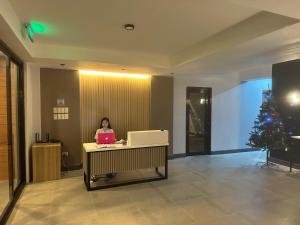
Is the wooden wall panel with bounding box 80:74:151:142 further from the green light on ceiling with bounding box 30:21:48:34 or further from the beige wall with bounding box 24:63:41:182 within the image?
the green light on ceiling with bounding box 30:21:48:34

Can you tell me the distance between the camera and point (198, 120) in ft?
22.9

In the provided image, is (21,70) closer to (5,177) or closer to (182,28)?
(5,177)

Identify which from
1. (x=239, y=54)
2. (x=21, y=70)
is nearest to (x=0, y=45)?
(x=21, y=70)

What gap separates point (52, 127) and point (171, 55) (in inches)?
131

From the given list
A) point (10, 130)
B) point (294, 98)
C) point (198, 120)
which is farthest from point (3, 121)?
point (294, 98)

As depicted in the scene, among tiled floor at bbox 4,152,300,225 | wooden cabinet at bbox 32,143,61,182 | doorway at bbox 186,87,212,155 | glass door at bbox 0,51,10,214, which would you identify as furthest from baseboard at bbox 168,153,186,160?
glass door at bbox 0,51,10,214

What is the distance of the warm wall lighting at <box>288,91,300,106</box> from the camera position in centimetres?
545

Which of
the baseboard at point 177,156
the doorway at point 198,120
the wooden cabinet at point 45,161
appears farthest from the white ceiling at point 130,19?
the baseboard at point 177,156

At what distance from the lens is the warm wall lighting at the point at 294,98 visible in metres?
5.45

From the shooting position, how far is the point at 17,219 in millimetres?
3055

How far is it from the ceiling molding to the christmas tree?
2.90 metres

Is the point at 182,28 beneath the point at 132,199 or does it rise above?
above

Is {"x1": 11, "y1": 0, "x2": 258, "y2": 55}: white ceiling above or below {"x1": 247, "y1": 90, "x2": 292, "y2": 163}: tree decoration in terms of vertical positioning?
above

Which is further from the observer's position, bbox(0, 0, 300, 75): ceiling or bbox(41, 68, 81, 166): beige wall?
bbox(41, 68, 81, 166): beige wall
